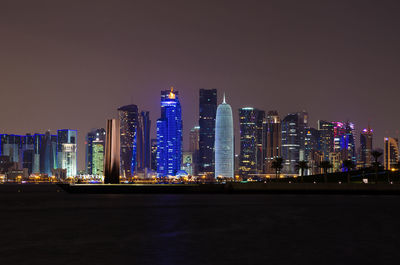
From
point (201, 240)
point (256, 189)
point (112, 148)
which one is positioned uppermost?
point (112, 148)

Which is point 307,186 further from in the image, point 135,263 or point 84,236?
point 135,263

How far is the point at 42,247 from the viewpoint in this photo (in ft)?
110

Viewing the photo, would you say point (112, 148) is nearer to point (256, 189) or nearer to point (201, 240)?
point (256, 189)

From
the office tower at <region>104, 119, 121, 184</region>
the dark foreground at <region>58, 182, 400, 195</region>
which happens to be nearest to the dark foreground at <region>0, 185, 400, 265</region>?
the office tower at <region>104, 119, 121, 184</region>

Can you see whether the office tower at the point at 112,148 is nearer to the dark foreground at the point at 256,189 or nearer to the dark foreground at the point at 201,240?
the dark foreground at the point at 256,189

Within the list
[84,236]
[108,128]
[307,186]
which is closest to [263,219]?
[84,236]

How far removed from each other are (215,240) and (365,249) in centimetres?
971

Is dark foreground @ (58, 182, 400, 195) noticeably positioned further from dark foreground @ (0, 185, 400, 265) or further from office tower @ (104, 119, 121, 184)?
dark foreground @ (0, 185, 400, 265)

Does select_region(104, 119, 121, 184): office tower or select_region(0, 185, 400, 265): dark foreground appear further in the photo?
select_region(104, 119, 121, 184): office tower

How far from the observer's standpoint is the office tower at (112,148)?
4542 inches

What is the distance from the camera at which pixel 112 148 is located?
385 ft

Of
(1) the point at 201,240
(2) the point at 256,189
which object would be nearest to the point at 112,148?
(2) the point at 256,189

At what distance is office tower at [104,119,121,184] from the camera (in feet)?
379

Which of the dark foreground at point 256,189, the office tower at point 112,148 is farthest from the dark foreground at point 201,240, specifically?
the dark foreground at point 256,189
